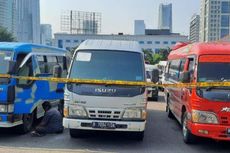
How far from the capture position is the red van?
9031mm

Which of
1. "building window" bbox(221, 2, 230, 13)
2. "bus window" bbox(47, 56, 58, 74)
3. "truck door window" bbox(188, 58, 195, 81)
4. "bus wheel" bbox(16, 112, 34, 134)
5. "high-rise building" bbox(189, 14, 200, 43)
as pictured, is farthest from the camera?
"high-rise building" bbox(189, 14, 200, 43)

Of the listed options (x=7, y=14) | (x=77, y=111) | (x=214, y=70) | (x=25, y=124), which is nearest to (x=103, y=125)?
(x=77, y=111)

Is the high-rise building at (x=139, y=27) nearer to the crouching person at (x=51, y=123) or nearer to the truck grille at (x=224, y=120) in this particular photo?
the crouching person at (x=51, y=123)

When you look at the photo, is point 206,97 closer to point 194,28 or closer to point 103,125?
point 103,125

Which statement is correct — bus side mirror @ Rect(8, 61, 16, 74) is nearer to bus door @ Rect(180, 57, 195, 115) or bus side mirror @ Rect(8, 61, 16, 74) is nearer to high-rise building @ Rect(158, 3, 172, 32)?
bus door @ Rect(180, 57, 195, 115)

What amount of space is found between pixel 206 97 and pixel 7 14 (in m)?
71.2

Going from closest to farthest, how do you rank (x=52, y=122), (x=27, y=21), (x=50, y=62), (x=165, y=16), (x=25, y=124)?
(x=25, y=124) → (x=52, y=122) → (x=50, y=62) → (x=27, y=21) → (x=165, y=16)

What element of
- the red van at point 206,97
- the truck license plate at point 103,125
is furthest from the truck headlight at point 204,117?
the truck license plate at point 103,125

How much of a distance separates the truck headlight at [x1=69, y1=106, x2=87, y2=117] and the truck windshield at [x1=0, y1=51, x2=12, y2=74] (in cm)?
223

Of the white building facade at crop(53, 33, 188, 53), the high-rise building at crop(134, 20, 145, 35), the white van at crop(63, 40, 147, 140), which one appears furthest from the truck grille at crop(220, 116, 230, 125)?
the high-rise building at crop(134, 20, 145, 35)

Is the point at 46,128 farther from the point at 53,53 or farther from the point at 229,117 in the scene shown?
the point at 229,117

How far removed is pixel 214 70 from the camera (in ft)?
32.3

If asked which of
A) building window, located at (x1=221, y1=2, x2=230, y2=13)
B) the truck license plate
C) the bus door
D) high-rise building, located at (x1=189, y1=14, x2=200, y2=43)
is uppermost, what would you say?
building window, located at (x1=221, y1=2, x2=230, y2=13)

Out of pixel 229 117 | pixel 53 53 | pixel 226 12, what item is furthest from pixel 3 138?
pixel 226 12
